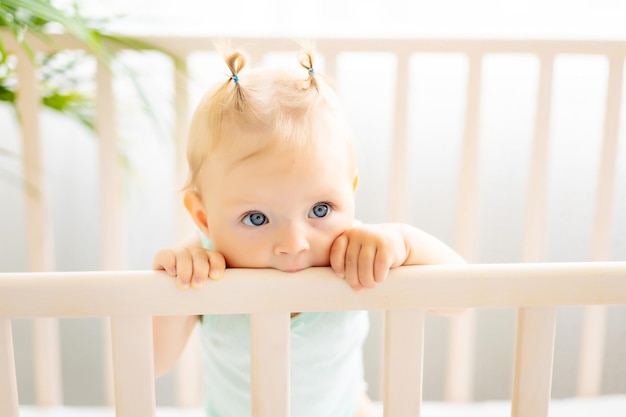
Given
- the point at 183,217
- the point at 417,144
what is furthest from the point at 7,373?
the point at 417,144

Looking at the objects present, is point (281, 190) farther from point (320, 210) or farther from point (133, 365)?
point (133, 365)

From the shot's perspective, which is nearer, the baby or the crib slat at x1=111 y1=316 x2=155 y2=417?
the crib slat at x1=111 y1=316 x2=155 y2=417

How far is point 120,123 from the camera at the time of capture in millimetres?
1605

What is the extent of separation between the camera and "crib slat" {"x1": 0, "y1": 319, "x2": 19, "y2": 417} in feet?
2.01

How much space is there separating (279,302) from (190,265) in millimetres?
77

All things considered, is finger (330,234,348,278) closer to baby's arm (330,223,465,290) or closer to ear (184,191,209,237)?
baby's arm (330,223,465,290)

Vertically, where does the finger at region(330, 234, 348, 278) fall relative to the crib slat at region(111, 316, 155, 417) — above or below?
above

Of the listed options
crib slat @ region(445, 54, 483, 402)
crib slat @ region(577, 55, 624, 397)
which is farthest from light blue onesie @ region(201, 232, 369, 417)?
crib slat @ region(577, 55, 624, 397)

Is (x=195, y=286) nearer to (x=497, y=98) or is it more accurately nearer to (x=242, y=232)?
(x=242, y=232)

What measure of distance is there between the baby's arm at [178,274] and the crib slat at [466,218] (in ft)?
1.58

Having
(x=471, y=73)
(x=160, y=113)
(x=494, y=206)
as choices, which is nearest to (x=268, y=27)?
(x=160, y=113)

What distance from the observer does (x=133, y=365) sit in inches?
24.4

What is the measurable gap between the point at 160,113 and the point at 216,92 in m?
0.83

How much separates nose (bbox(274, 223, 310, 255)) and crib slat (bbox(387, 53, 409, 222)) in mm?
513
